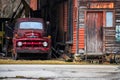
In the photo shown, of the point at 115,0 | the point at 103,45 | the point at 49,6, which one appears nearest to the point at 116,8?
the point at 115,0

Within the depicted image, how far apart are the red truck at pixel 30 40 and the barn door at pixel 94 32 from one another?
2.51 metres

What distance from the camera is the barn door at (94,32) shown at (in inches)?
1149

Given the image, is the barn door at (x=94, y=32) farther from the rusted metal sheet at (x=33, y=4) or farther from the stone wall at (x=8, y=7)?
the stone wall at (x=8, y=7)

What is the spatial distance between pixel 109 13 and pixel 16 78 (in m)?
13.7

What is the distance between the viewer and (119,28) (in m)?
29.4

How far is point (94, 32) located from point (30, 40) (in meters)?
4.03

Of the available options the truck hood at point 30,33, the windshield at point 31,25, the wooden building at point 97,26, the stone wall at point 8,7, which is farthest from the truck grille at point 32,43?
the stone wall at point 8,7

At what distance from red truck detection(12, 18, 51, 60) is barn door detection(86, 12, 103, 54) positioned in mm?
2506

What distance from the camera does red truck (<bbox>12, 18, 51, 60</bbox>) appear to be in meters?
29.1

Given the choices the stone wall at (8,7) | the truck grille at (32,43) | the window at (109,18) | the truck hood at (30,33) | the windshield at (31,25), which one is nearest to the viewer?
the window at (109,18)

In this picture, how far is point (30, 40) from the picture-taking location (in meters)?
29.4

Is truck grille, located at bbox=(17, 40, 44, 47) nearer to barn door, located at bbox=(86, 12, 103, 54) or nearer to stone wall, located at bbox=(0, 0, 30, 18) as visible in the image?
barn door, located at bbox=(86, 12, 103, 54)

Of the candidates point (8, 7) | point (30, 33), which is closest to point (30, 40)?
point (30, 33)

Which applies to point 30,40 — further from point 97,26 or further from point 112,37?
point 112,37
